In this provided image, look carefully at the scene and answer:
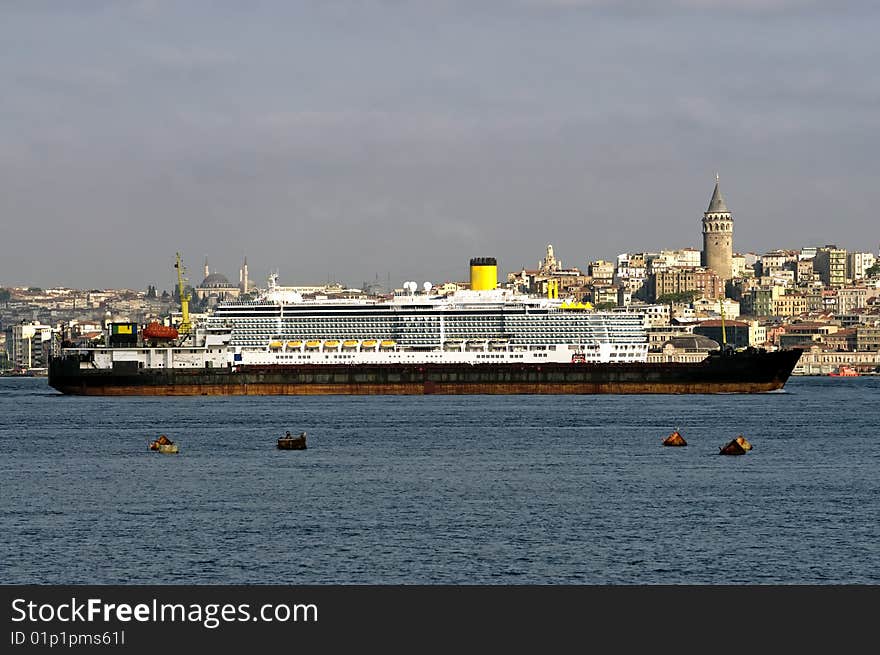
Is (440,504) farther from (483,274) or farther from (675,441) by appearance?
(483,274)

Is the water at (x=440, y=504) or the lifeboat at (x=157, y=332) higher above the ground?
the lifeboat at (x=157, y=332)

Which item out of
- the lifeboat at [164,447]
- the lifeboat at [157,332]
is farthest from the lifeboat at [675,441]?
the lifeboat at [157,332]

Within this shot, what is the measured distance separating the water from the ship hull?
30.9 m

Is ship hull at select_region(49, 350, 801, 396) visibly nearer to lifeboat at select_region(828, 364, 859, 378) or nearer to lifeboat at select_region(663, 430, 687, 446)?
lifeboat at select_region(663, 430, 687, 446)

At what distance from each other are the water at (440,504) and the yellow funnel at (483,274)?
55.1 meters

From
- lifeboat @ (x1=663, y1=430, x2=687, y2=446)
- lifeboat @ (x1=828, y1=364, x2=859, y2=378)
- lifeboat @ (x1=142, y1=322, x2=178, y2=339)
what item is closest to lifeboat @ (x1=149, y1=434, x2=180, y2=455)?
lifeboat @ (x1=663, y1=430, x2=687, y2=446)

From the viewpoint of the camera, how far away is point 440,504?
39.2 meters

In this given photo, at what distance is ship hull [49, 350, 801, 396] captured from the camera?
101812 millimetres

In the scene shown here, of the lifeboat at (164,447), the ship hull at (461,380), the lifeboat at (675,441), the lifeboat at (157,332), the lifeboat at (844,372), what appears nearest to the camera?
the lifeboat at (164,447)

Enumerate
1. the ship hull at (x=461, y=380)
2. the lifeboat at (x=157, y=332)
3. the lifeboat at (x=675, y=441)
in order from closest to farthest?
the lifeboat at (x=675, y=441)
the ship hull at (x=461, y=380)
the lifeboat at (x=157, y=332)

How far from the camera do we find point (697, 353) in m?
178

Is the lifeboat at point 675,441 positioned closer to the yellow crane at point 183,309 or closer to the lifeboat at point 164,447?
the lifeboat at point 164,447

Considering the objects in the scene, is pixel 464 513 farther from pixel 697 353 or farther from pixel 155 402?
pixel 697 353

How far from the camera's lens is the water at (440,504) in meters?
30.5
